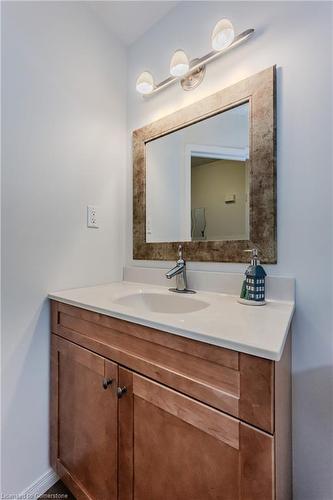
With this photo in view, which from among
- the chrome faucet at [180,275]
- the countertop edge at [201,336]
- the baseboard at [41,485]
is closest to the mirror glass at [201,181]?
the chrome faucet at [180,275]

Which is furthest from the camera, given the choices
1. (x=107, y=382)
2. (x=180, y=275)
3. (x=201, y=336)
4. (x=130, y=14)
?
(x=130, y=14)

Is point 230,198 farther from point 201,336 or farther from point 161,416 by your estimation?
point 161,416

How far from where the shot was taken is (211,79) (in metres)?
1.12

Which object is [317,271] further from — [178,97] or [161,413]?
[178,97]

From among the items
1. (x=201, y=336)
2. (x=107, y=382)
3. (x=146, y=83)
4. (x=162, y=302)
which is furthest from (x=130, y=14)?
(x=107, y=382)

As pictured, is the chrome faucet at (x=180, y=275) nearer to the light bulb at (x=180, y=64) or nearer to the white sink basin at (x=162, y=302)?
the white sink basin at (x=162, y=302)

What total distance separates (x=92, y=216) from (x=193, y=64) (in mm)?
Answer: 892

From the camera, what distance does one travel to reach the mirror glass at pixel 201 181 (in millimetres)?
1046

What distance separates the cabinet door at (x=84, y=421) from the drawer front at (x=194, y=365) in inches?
3.8

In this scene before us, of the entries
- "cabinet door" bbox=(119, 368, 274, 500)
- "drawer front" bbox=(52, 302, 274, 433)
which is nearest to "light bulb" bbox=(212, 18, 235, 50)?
"drawer front" bbox=(52, 302, 274, 433)

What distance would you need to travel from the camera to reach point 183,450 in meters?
0.64

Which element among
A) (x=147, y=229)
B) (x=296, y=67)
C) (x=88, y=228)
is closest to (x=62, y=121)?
(x=88, y=228)

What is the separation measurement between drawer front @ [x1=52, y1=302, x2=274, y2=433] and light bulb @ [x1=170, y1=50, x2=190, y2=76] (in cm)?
117

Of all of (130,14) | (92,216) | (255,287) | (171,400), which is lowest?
(171,400)
